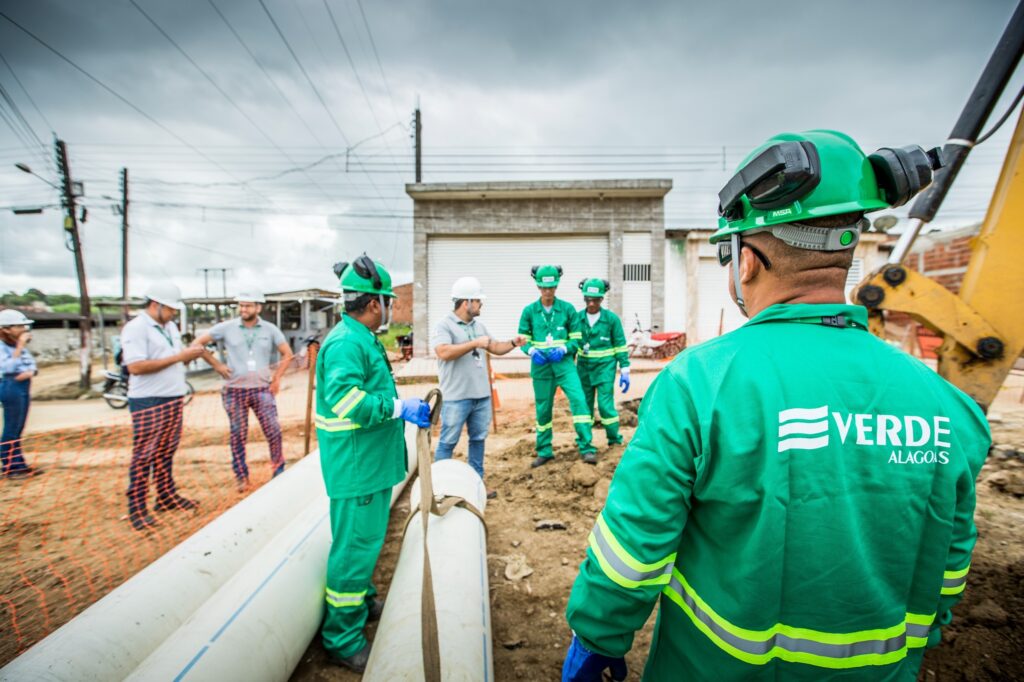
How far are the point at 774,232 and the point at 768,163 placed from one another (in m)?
0.16

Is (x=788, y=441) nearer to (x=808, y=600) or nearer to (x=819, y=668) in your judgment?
(x=808, y=600)

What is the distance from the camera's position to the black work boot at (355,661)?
2.38 meters

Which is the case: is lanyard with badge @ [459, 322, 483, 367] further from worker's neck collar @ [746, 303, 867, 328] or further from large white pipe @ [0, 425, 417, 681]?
worker's neck collar @ [746, 303, 867, 328]

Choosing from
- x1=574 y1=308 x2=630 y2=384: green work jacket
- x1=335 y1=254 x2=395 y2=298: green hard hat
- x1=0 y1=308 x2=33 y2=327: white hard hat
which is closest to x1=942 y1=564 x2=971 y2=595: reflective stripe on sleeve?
x1=335 y1=254 x2=395 y2=298: green hard hat

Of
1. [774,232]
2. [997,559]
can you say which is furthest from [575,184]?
[774,232]

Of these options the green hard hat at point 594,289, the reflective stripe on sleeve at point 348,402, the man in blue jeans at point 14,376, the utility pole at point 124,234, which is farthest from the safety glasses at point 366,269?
the utility pole at point 124,234

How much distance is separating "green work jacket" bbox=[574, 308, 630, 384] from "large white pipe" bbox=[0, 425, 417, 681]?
10.8 feet

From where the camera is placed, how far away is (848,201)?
984 mm

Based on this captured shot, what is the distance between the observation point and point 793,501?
89cm

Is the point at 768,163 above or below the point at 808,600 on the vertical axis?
above

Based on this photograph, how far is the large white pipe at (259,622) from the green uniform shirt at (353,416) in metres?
0.54

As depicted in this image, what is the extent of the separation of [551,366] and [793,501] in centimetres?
419

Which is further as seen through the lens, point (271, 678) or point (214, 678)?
point (271, 678)

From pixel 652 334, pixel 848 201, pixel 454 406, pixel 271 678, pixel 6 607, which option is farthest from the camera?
pixel 652 334
